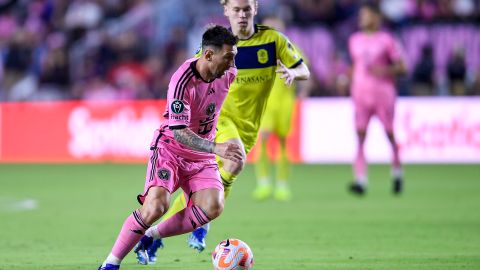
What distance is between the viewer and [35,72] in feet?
72.4

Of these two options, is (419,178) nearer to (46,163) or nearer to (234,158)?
(46,163)

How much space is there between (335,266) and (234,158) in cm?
137

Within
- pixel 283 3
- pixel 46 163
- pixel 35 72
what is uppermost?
pixel 283 3

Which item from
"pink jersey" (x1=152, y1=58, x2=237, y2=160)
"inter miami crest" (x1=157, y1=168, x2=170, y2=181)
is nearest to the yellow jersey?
"pink jersey" (x1=152, y1=58, x2=237, y2=160)

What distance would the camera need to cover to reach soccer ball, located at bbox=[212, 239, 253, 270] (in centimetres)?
676

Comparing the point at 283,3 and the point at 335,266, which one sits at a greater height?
the point at 283,3

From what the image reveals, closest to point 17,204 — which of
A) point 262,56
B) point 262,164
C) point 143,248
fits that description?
point 262,164

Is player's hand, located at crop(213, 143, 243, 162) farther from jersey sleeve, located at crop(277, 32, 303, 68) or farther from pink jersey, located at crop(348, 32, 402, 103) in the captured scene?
pink jersey, located at crop(348, 32, 402, 103)

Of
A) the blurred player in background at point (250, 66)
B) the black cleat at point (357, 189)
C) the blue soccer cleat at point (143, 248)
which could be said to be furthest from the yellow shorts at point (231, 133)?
the black cleat at point (357, 189)

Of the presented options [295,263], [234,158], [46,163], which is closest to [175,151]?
[234,158]

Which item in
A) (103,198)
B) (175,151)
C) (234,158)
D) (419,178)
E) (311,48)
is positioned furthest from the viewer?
(311,48)

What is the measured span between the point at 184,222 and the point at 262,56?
7.04ft

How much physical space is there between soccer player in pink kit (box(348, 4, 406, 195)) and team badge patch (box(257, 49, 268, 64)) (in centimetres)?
543

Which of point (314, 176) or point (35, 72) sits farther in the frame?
point (35, 72)
